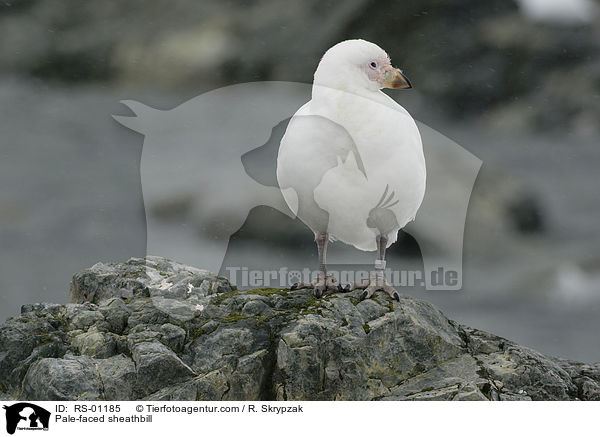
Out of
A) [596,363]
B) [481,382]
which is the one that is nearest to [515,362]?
[481,382]

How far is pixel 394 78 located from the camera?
28.8ft

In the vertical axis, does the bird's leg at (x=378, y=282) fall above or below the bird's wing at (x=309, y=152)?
below

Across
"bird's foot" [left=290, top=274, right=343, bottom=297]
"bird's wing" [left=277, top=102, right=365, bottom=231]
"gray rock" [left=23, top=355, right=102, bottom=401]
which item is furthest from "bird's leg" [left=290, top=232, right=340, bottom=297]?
"gray rock" [left=23, top=355, right=102, bottom=401]

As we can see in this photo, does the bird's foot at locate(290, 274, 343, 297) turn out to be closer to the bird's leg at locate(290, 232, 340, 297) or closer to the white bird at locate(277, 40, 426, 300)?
the bird's leg at locate(290, 232, 340, 297)

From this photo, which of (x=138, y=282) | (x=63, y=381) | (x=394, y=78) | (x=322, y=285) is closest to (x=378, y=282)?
(x=322, y=285)

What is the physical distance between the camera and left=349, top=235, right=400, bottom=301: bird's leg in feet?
30.1

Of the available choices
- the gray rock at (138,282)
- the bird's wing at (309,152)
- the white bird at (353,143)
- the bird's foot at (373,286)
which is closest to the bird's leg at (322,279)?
the bird's foot at (373,286)

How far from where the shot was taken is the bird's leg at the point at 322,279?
9422 millimetres

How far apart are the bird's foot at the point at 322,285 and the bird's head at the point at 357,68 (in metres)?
2.73

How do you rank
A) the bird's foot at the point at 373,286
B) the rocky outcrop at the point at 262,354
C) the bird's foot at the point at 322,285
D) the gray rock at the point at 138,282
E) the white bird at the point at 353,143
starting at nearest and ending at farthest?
1. the rocky outcrop at the point at 262,354
2. the white bird at the point at 353,143
3. the bird's foot at the point at 373,286
4. the bird's foot at the point at 322,285
5. the gray rock at the point at 138,282

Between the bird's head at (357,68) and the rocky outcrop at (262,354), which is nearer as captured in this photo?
the rocky outcrop at (262,354)
